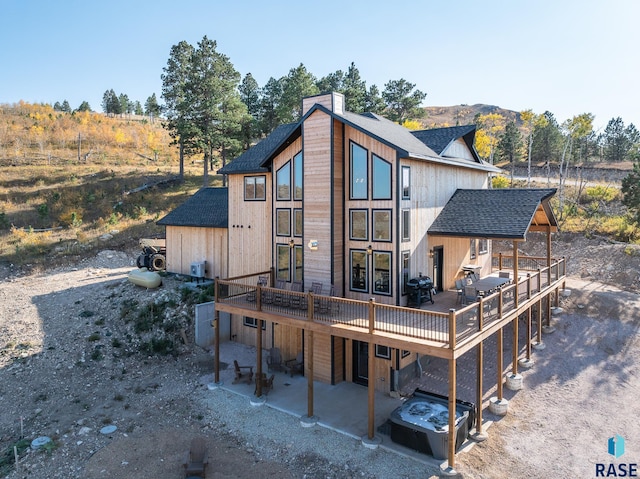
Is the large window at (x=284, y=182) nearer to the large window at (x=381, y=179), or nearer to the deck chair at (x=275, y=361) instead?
the large window at (x=381, y=179)

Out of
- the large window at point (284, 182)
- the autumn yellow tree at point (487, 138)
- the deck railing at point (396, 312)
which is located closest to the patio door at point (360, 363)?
the deck railing at point (396, 312)

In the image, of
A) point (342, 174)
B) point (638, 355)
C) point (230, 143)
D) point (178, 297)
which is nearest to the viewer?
point (342, 174)

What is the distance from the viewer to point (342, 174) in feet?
46.1

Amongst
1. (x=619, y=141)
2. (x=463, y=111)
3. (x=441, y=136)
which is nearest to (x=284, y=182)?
(x=441, y=136)

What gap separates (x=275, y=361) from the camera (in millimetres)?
15188

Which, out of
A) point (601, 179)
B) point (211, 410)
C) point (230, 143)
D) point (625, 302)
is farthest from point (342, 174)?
point (601, 179)

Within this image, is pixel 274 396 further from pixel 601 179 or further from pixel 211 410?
pixel 601 179

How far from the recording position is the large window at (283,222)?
15477 mm

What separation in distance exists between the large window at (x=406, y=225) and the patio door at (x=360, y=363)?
3.78m

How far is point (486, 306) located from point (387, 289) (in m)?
2.95

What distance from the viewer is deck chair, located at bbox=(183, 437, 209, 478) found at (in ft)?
31.5

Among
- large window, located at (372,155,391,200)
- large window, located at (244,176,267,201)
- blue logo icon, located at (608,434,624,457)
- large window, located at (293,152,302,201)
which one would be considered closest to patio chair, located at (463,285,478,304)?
large window, located at (372,155,391,200)

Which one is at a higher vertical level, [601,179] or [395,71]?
[395,71]

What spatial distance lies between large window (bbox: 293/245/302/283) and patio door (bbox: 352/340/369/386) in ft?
10.1
